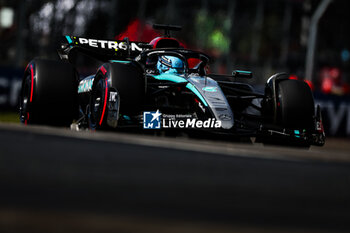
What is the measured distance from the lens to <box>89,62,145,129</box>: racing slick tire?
4551mm

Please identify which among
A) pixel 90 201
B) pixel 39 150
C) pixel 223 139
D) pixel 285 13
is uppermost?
pixel 285 13

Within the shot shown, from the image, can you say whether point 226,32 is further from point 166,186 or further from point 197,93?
point 166,186

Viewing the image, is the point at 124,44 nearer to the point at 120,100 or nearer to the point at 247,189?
the point at 120,100

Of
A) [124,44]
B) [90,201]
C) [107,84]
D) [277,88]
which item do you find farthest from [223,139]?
[90,201]

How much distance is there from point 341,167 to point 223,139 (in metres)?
151

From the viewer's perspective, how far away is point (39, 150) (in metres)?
107

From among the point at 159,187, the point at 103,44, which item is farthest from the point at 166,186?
the point at 103,44

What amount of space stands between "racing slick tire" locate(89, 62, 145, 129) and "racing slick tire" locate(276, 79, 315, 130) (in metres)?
1.04

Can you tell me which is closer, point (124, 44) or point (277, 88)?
point (277, 88)

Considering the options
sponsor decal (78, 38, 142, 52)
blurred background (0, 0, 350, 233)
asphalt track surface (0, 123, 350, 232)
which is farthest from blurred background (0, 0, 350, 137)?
asphalt track surface (0, 123, 350, 232)

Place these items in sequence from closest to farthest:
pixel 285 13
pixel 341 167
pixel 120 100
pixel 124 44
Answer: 1. pixel 120 100
2. pixel 124 44
3. pixel 285 13
4. pixel 341 167

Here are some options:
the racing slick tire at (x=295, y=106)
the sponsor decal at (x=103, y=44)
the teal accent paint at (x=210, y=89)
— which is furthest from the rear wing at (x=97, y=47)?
the racing slick tire at (x=295, y=106)

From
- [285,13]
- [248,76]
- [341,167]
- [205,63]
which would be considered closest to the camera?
[248,76]

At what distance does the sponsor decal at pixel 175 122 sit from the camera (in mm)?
4680
